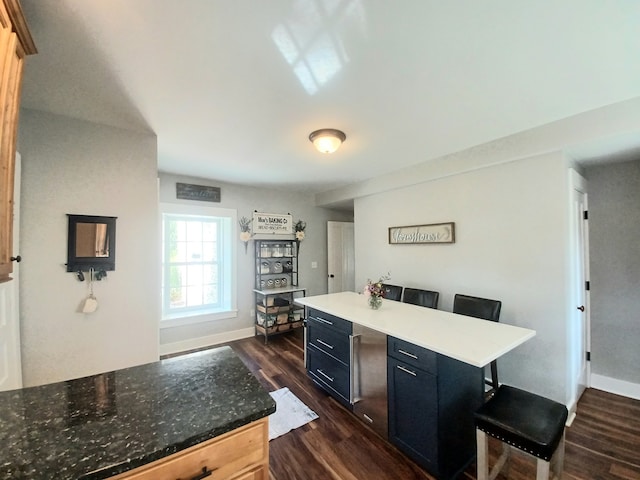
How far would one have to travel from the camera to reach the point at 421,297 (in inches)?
124

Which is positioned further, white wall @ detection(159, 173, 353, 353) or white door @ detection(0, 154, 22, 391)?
white wall @ detection(159, 173, 353, 353)

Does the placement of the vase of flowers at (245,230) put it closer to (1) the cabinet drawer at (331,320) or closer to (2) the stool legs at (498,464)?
(1) the cabinet drawer at (331,320)

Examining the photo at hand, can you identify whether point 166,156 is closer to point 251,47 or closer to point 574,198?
point 251,47

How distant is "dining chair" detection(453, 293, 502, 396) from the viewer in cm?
242

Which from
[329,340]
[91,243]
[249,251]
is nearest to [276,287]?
[249,251]

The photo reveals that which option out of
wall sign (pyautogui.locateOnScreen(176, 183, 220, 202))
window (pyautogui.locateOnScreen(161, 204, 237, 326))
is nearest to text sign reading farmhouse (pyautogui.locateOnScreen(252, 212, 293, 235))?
window (pyautogui.locateOnScreen(161, 204, 237, 326))

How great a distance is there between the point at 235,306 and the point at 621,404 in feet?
14.8

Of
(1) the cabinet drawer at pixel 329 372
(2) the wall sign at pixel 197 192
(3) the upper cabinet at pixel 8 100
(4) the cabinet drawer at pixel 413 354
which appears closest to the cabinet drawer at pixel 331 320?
(1) the cabinet drawer at pixel 329 372

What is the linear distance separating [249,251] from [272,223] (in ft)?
2.04

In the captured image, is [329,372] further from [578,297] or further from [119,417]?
[578,297]

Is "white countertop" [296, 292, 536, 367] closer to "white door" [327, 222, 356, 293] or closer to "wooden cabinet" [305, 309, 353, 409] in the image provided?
"wooden cabinet" [305, 309, 353, 409]

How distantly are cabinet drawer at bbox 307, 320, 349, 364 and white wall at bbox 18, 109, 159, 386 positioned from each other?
143cm

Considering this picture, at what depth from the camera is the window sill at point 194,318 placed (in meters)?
3.74

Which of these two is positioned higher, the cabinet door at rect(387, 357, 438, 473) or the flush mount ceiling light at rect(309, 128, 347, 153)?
the flush mount ceiling light at rect(309, 128, 347, 153)
